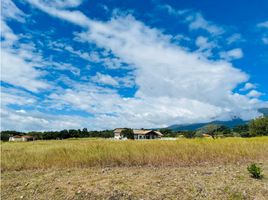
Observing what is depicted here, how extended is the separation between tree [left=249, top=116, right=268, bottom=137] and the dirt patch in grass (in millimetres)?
50767

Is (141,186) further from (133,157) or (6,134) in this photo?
(6,134)

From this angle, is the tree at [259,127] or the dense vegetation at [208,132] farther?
the dense vegetation at [208,132]

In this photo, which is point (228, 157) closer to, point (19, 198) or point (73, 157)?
point (73, 157)

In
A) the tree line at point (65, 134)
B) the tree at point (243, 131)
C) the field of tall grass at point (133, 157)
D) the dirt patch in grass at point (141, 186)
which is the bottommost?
the dirt patch in grass at point (141, 186)

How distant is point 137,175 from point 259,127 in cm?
5391

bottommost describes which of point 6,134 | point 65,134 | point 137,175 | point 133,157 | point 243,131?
point 137,175

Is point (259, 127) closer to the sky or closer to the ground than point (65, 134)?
closer to the ground

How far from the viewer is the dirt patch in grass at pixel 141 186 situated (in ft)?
20.1

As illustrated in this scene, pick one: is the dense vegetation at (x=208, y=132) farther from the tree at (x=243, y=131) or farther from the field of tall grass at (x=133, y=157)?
the field of tall grass at (x=133, y=157)

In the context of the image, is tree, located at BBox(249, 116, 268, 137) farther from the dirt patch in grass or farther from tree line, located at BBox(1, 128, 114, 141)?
the dirt patch in grass

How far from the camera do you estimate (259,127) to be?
55.7m

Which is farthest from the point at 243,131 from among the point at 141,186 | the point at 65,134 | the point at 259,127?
the point at 141,186

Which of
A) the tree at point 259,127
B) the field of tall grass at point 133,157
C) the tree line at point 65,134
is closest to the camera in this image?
the field of tall grass at point 133,157

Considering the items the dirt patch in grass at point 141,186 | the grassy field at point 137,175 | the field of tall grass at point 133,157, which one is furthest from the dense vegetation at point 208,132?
the dirt patch in grass at point 141,186
